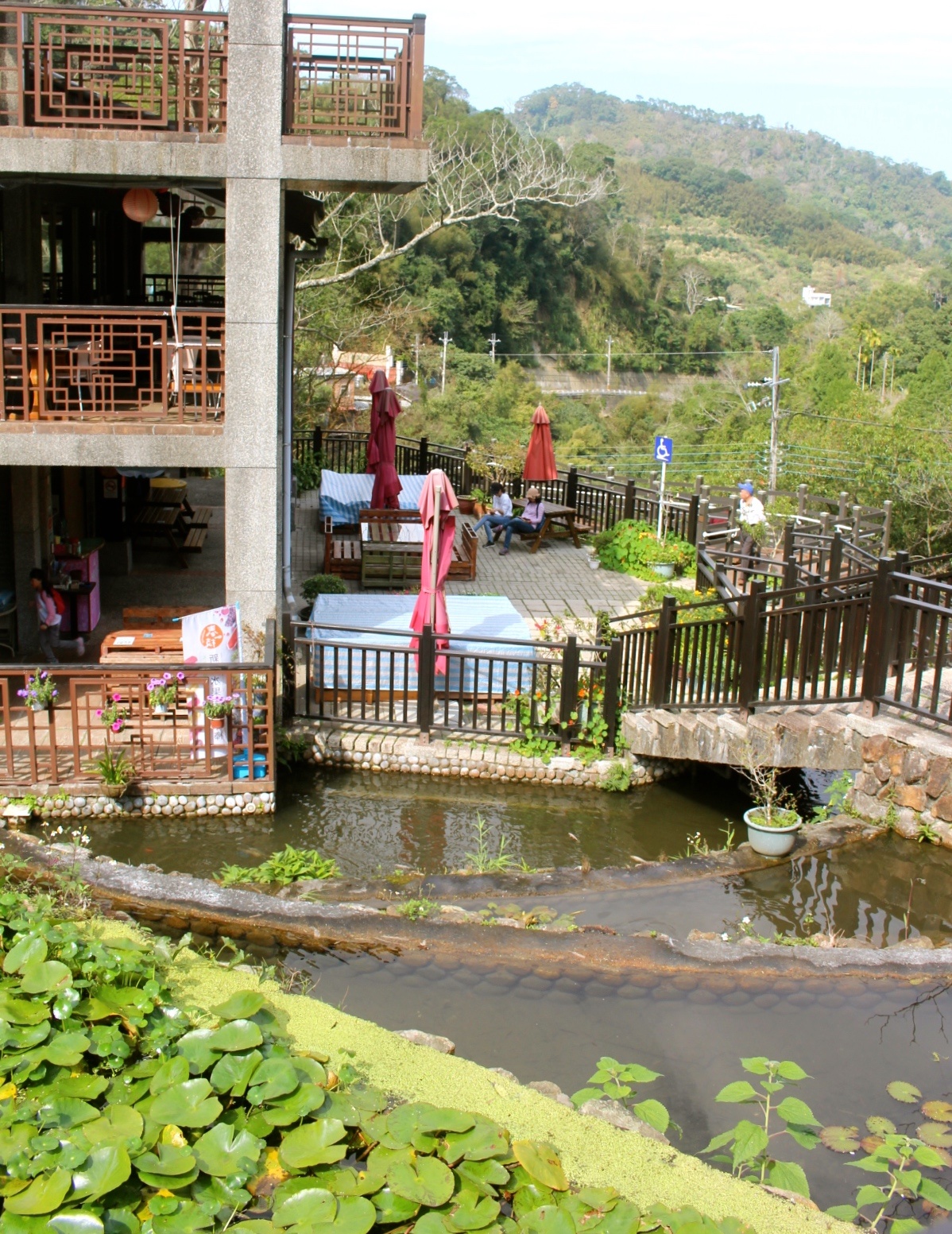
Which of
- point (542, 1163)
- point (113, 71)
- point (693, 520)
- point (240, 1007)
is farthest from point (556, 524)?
point (542, 1163)

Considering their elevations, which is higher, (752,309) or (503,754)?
(752,309)

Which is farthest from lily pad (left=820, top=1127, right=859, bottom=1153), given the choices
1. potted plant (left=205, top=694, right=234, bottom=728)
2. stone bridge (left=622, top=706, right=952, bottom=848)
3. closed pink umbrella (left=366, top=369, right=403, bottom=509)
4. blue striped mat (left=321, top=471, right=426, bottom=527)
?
closed pink umbrella (left=366, top=369, right=403, bottom=509)

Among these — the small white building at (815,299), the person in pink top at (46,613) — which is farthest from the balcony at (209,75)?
the small white building at (815,299)

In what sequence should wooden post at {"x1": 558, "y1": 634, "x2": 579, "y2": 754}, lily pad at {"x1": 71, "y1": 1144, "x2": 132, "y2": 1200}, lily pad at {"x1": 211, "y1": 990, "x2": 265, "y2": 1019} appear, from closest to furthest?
1. lily pad at {"x1": 71, "y1": 1144, "x2": 132, "y2": 1200}
2. lily pad at {"x1": 211, "y1": 990, "x2": 265, "y2": 1019}
3. wooden post at {"x1": 558, "y1": 634, "x2": 579, "y2": 754}

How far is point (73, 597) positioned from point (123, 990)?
7.01 m

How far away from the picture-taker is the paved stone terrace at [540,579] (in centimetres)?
1466

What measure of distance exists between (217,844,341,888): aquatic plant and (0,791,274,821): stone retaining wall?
1.11 metres

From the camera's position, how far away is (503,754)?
10.4m

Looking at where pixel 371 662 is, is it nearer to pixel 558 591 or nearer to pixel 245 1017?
pixel 558 591

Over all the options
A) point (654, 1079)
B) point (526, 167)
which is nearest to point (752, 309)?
point (526, 167)

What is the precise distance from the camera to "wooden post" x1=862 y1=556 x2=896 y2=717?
8.68m

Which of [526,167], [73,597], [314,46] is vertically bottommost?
[73,597]

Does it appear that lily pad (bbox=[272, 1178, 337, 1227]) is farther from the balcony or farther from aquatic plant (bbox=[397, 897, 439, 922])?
the balcony

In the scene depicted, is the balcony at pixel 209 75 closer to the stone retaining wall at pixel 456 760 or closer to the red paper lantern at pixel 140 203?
the red paper lantern at pixel 140 203
